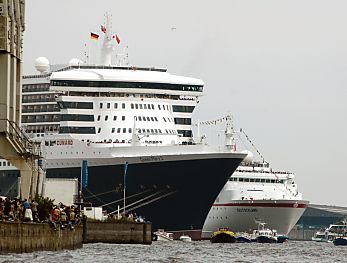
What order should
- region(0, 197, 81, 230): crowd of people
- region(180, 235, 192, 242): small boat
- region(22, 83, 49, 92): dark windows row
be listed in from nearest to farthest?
region(0, 197, 81, 230): crowd of people, region(180, 235, 192, 242): small boat, region(22, 83, 49, 92): dark windows row

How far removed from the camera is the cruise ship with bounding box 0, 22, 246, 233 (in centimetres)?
10356

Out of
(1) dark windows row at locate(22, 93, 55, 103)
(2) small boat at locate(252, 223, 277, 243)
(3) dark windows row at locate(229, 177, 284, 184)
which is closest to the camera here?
(1) dark windows row at locate(22, 93, 55, 103)

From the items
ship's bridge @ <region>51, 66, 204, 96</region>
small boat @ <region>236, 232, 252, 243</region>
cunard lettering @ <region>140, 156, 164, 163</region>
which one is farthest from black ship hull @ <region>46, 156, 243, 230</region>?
small boat @ <region>236, 232, 252, 243</region>

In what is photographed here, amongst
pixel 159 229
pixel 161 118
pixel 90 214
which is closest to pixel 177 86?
pixel 161 118

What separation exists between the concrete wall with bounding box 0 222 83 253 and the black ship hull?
43350 mm

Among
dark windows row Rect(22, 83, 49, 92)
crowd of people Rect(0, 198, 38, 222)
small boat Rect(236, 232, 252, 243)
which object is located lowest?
crowd of people Rect(0, 198, 38, 222)

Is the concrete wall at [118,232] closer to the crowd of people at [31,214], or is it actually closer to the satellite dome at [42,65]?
the crowd of people at [31,214]

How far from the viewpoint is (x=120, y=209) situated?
10288 centimetres

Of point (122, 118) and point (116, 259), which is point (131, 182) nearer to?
point (122, 118)

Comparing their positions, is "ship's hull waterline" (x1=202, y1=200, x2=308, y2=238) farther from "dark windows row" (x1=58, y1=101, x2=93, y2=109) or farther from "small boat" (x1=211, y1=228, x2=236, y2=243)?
"dark windows row" (x1=58, y1=101, x2=93, y2=109)

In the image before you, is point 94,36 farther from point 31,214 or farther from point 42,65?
point 31,214

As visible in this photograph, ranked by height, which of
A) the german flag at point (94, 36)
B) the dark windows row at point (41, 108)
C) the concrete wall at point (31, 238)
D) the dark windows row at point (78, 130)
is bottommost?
the concrete wall at point (31, 238)

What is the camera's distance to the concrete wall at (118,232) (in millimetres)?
82062

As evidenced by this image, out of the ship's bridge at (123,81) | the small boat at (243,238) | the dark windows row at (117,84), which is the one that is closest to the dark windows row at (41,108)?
the ship's bridge at (123,81)
